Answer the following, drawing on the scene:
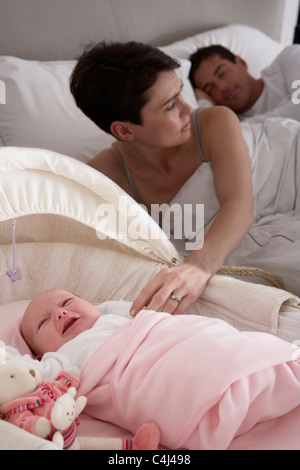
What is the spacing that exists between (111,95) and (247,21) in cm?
174

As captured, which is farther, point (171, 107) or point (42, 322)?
point (171, 107)

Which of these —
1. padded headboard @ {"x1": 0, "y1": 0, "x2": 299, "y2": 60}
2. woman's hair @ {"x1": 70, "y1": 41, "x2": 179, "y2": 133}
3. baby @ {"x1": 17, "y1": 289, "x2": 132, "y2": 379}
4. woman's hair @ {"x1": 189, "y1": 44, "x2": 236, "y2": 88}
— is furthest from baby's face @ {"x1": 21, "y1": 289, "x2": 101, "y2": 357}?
woman's hair @ {"x1": 189, "y1": 44, "x2": 236, "y2": 88}

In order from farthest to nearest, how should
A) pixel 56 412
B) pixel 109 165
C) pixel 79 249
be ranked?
pixel 109 165 < pixel 79 249 < pixel 56 412

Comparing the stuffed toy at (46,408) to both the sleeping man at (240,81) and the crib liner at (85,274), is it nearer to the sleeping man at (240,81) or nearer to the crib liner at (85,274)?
the crib liner at (85,274)

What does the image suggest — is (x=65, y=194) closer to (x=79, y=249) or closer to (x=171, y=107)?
(x=79, y=249)

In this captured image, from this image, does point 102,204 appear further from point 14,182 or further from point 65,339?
point 65,339

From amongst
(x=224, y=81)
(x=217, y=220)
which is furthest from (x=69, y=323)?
(x=224, y=81)

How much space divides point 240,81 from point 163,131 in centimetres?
93

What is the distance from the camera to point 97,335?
0.99 meters

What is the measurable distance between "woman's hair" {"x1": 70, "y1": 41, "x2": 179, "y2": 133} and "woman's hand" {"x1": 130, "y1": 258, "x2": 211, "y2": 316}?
534 mm

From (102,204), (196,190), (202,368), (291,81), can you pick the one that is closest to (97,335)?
(202,368)

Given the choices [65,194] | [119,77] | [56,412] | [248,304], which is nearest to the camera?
[56,412]

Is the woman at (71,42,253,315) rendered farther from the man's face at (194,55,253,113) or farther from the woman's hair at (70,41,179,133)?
the man's face at (194,55,253,113)

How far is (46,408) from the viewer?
815mm
